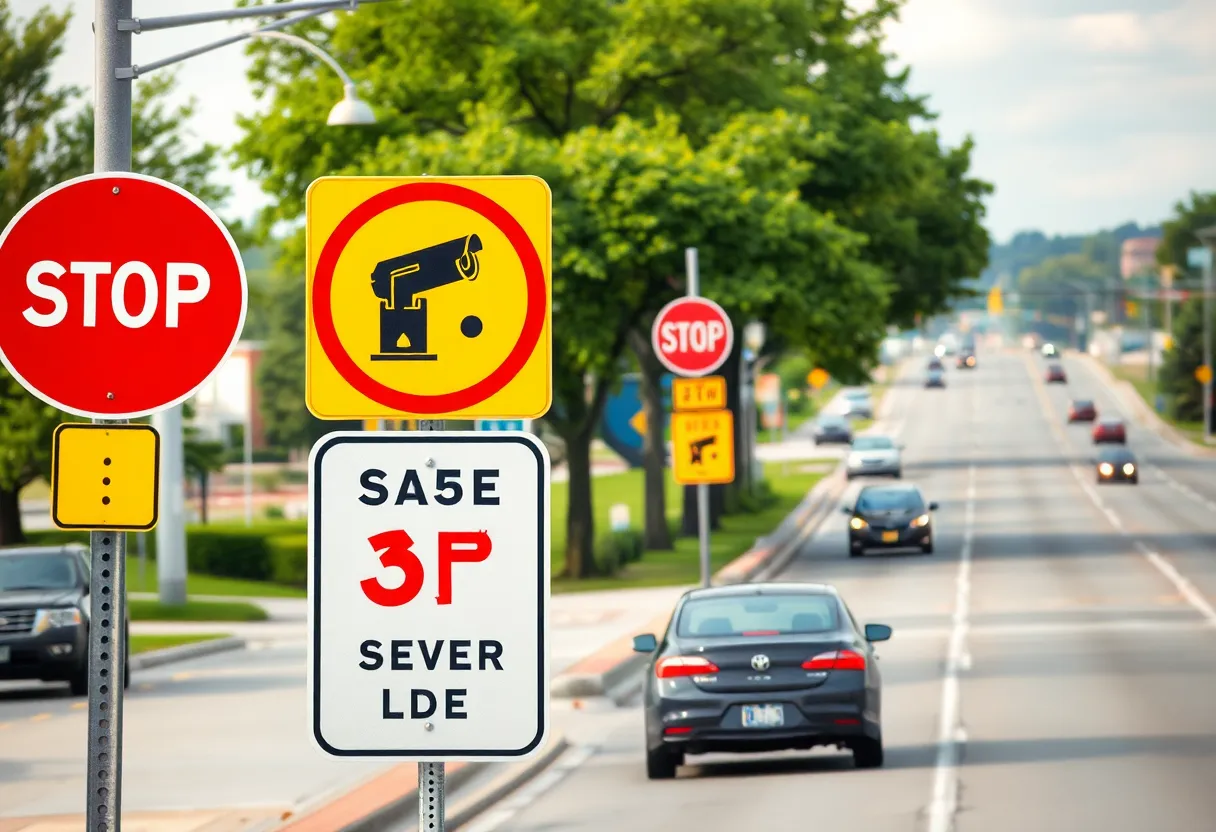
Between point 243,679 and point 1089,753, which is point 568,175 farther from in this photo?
point 1089,753

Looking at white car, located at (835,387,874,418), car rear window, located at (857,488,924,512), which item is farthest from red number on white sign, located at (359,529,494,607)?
white car, located at (835,387,874,418)

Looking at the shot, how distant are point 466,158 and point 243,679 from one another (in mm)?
14861

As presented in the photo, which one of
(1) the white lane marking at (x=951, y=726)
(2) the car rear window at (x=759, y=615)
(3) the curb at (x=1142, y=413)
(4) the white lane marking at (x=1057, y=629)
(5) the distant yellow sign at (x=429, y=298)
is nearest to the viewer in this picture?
(5) the distant yellow sign at (x=429, y=298)

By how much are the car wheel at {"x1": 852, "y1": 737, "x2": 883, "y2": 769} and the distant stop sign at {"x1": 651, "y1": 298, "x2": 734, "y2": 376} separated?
7.69 meters

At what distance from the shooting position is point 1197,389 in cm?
11956

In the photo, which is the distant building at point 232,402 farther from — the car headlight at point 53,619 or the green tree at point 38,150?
the car headlight at point 53,619

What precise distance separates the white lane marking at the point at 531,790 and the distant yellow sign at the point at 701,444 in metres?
5.76

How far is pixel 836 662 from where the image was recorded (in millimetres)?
16703

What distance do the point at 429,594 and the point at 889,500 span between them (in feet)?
147

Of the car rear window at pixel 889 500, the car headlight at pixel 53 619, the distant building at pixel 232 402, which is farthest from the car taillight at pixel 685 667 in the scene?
the distant building at pixel 232 402

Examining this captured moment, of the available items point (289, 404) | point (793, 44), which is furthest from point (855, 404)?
point (793, 44)

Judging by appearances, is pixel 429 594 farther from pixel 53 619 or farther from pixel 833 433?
pixel 833 433

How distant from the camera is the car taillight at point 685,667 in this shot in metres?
16.9

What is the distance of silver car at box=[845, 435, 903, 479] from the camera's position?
79375mm
